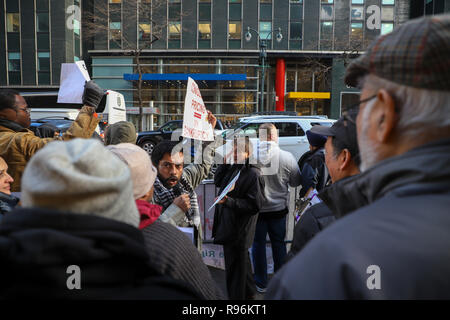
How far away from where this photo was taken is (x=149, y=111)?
2736 cm

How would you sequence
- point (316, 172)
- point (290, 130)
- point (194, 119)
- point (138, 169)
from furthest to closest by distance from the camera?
point (290, 130) < point (316, 172) < point (194, 119) < point (138, 169)

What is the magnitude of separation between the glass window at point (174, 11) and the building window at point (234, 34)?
182 inches

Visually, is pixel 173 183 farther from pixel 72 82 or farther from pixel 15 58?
pixel 15 58

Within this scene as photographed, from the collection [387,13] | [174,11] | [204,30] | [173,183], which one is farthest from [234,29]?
[173,183]

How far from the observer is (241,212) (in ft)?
11.9

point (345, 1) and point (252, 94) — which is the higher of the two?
point (345, 1)

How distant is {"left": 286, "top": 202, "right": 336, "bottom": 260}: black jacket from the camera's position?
6.30ft

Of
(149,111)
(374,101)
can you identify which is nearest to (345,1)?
(149,111)

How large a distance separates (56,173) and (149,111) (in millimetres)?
27327

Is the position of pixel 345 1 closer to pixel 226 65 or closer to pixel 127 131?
pixel 226 65

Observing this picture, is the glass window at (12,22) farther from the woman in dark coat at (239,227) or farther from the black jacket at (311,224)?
the black jacket at (311,224)

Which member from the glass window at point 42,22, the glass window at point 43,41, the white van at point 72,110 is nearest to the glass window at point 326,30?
the white van at point 72,110

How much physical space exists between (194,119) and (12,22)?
3475 centimetres

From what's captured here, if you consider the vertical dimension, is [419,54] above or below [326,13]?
below
